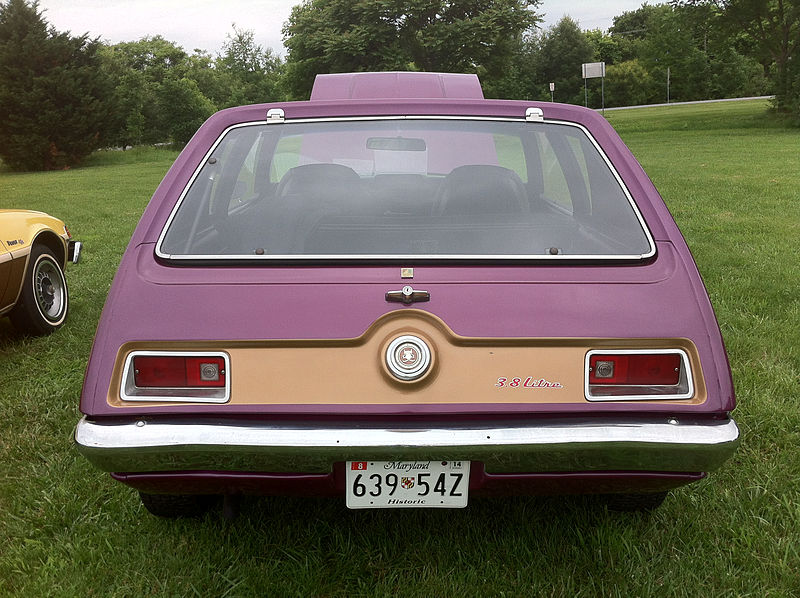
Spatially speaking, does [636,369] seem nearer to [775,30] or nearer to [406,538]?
[406,538]

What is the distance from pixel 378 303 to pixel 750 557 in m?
1.61

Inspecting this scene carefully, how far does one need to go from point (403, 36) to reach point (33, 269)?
41.3 m

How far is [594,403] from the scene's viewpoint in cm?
201

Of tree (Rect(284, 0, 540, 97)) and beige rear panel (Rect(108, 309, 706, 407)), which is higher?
tree (Rect(284, 0, 540, 97))

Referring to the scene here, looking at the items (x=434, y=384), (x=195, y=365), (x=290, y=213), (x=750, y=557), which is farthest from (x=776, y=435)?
(x=195, y=365)

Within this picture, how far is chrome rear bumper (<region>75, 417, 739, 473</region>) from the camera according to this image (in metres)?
1.96

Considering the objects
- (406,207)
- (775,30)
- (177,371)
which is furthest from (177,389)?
(775,30)

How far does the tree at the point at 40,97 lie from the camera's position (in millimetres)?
30109

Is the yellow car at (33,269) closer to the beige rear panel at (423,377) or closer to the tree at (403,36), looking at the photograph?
the beige rear panel at (423,377)

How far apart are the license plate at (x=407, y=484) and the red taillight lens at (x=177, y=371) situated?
0.47 metres

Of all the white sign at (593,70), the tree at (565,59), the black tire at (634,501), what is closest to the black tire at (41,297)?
the black tire at (634,501)

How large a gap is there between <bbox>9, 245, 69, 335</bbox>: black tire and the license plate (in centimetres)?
370

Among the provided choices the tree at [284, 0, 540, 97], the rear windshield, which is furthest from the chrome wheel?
the tree at [284, 0, 540, 97]

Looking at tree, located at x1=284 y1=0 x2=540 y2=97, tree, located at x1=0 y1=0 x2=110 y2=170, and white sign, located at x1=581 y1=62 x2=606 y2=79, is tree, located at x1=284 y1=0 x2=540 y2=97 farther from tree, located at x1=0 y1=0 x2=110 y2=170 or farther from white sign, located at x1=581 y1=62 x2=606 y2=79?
tree, located at x1=0 y1=0 x2=110 y2=170
